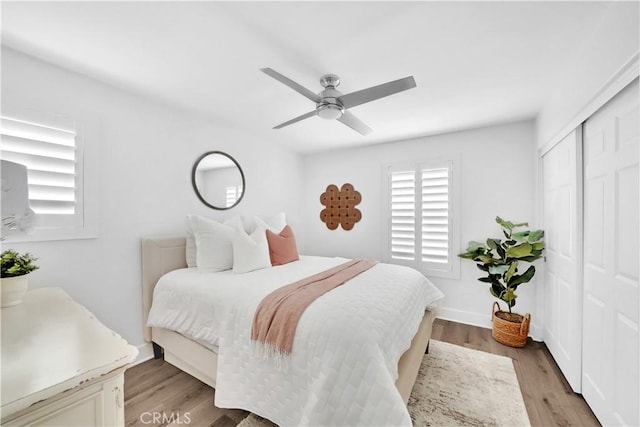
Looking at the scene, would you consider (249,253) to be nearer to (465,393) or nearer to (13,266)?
(13,266)

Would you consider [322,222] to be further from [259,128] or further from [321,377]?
[321,377]

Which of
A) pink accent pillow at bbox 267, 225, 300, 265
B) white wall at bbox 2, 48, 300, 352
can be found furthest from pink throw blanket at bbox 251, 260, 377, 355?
white wall at bbox 2, 48, 300, 352

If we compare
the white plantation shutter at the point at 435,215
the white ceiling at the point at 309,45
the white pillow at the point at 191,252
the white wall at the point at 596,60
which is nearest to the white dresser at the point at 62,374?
the white pillow at the point at 191,252

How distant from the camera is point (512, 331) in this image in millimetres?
2568

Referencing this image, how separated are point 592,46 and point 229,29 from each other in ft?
7.19

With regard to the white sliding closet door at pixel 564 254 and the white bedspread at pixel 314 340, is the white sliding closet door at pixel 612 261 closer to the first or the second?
the white sliding closet door at pixel 564 254

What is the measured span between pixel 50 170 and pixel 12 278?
0.89m

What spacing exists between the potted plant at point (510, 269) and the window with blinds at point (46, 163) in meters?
3.72

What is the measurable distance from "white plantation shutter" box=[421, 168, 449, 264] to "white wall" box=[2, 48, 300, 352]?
8.99 feet

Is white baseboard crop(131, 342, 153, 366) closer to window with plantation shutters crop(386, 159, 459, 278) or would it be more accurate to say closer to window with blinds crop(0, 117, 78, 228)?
window with blinds crop(0, 117, 78, 228)

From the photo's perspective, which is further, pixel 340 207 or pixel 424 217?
pixel 340 207

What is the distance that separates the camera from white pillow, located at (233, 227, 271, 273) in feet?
7.62

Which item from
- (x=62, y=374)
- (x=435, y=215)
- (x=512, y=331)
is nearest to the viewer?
(x=62, y=374)

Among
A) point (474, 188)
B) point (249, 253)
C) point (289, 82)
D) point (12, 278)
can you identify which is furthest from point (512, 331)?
point (12, 278)
